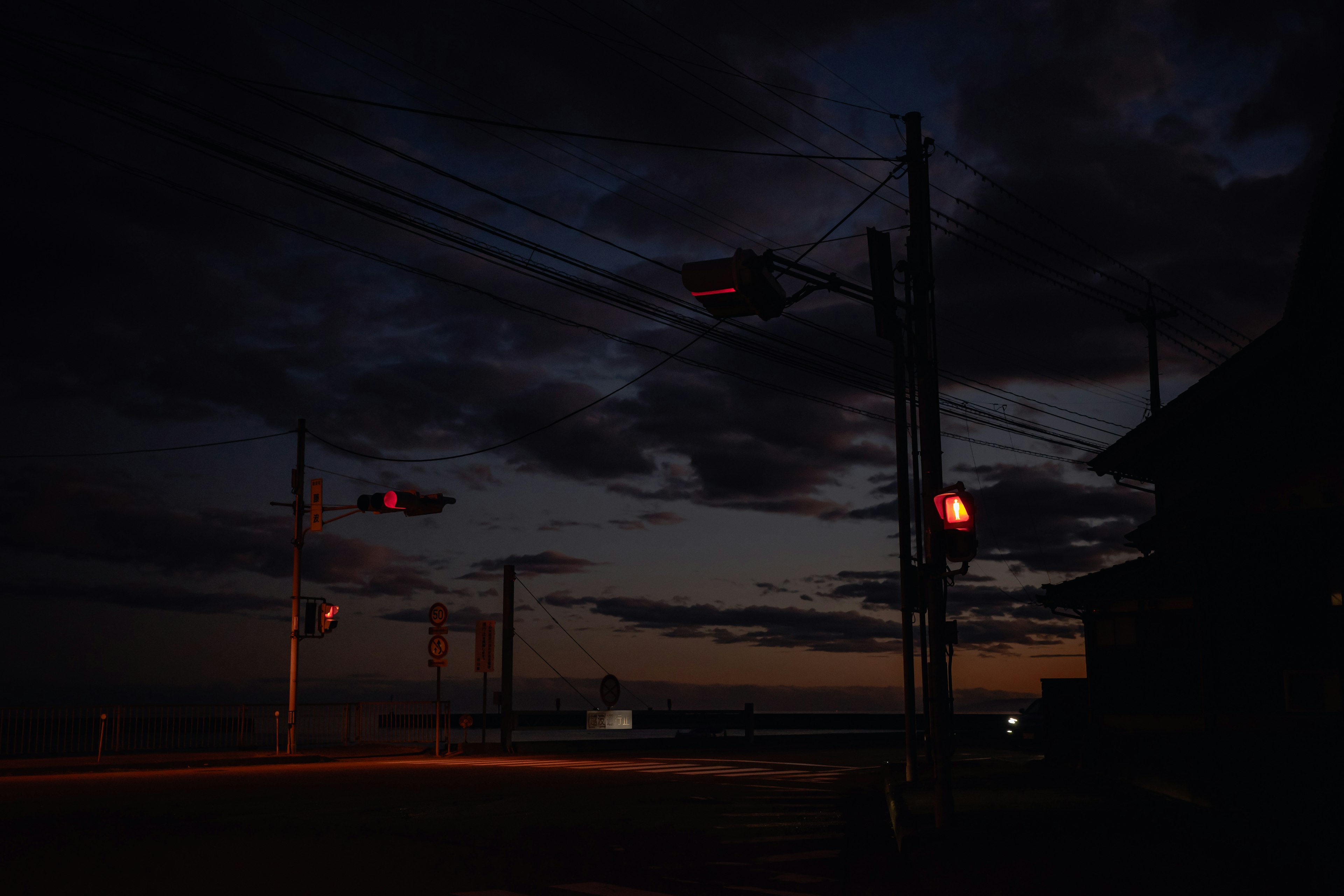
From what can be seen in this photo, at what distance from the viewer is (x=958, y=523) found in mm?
12211

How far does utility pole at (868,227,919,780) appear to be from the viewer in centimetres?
1359

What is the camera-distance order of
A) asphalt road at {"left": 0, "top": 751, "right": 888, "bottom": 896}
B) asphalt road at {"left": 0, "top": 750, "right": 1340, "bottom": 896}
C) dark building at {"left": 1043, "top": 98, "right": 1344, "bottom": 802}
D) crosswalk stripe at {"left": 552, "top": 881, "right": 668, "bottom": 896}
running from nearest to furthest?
crosswalk stripe at {"left": 552, "top": 881, "right": 668, "bottom": 896} → asphalt road at {"left": 0, "top": 750, "right": 1340, "bottom": 896} → asphalt road at {"left": 0, "top": 751, "right": 888, "bottom": 896} → dark building at {"left": 1043, "top": 98, "right": 1344, "bottom": 802}

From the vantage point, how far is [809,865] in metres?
10.7

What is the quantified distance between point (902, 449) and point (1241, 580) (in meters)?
6.09

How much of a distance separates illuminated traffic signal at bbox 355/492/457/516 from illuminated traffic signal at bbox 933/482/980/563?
16.7m

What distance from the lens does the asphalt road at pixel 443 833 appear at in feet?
31.7

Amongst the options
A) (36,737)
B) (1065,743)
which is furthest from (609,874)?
(36,737)

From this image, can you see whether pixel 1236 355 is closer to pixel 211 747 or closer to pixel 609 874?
pixel 609 874

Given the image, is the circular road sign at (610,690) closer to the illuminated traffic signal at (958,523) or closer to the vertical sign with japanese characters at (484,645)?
the vertical sign with japanese characters at (484,645)

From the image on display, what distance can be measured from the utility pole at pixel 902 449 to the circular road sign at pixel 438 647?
13.7 m

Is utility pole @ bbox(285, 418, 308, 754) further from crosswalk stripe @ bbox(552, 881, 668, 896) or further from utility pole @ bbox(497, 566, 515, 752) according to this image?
crosswalk stripe @ bbox(552, 881, 668, 896)

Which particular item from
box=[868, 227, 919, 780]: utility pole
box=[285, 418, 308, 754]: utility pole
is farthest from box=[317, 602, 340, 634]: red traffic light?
box=[868, 227, 919, 780]: utility pole

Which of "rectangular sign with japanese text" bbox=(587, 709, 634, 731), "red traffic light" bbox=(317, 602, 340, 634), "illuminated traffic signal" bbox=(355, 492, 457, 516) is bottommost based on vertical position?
"rectangular sign with japanese text" bbox=(587, 709, 634, 731)

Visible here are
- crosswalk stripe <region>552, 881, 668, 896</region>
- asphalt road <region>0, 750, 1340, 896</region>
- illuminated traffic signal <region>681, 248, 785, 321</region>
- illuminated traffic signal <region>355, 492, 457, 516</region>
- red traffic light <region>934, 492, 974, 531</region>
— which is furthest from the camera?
illuminated traffic signal <region>355, 492, 457, 516</region>
